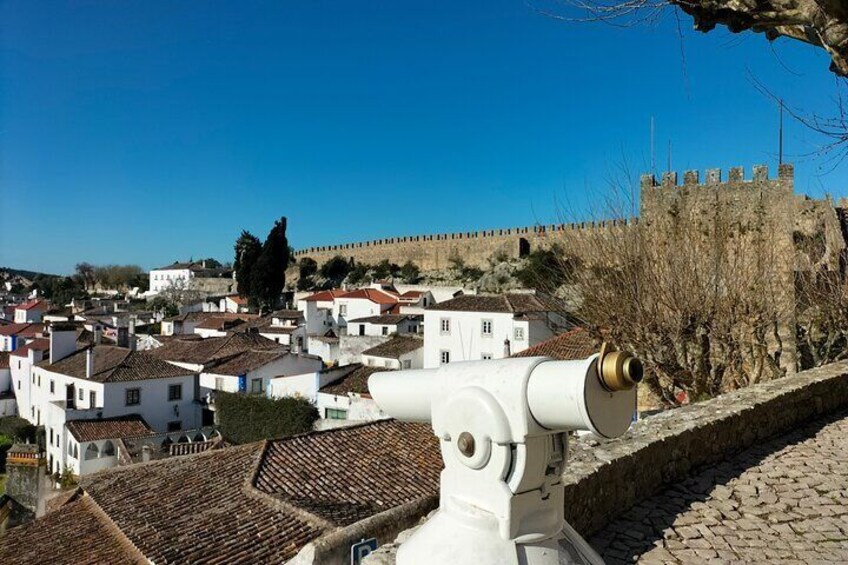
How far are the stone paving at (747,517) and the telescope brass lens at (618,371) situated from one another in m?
3.00

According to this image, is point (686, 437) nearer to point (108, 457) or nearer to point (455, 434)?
point (455, 434)

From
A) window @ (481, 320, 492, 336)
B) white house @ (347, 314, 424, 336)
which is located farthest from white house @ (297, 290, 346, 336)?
window @ (481, 320, 492, 336)

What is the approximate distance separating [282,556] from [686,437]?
4.88 meters

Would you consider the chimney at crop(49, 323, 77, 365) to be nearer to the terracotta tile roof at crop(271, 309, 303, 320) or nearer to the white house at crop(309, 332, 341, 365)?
the white house at crop(309, 332, 341, 365)

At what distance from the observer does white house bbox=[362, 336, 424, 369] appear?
27.1 metres

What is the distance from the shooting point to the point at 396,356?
27188mm

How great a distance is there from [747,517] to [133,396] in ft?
81.0

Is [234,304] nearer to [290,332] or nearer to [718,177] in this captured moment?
[290,332]

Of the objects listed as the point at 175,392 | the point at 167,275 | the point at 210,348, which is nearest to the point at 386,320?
the point at 210,348

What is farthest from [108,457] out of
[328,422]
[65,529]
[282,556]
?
[282,556]

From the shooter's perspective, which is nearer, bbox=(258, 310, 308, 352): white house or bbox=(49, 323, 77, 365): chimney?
bbox=(49, 323, 77, 365): chimney

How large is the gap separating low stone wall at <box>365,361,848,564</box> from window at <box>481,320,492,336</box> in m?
18.2

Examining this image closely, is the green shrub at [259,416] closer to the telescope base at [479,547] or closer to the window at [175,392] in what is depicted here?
the window at [175,392]

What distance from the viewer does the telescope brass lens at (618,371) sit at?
4.65 ft
